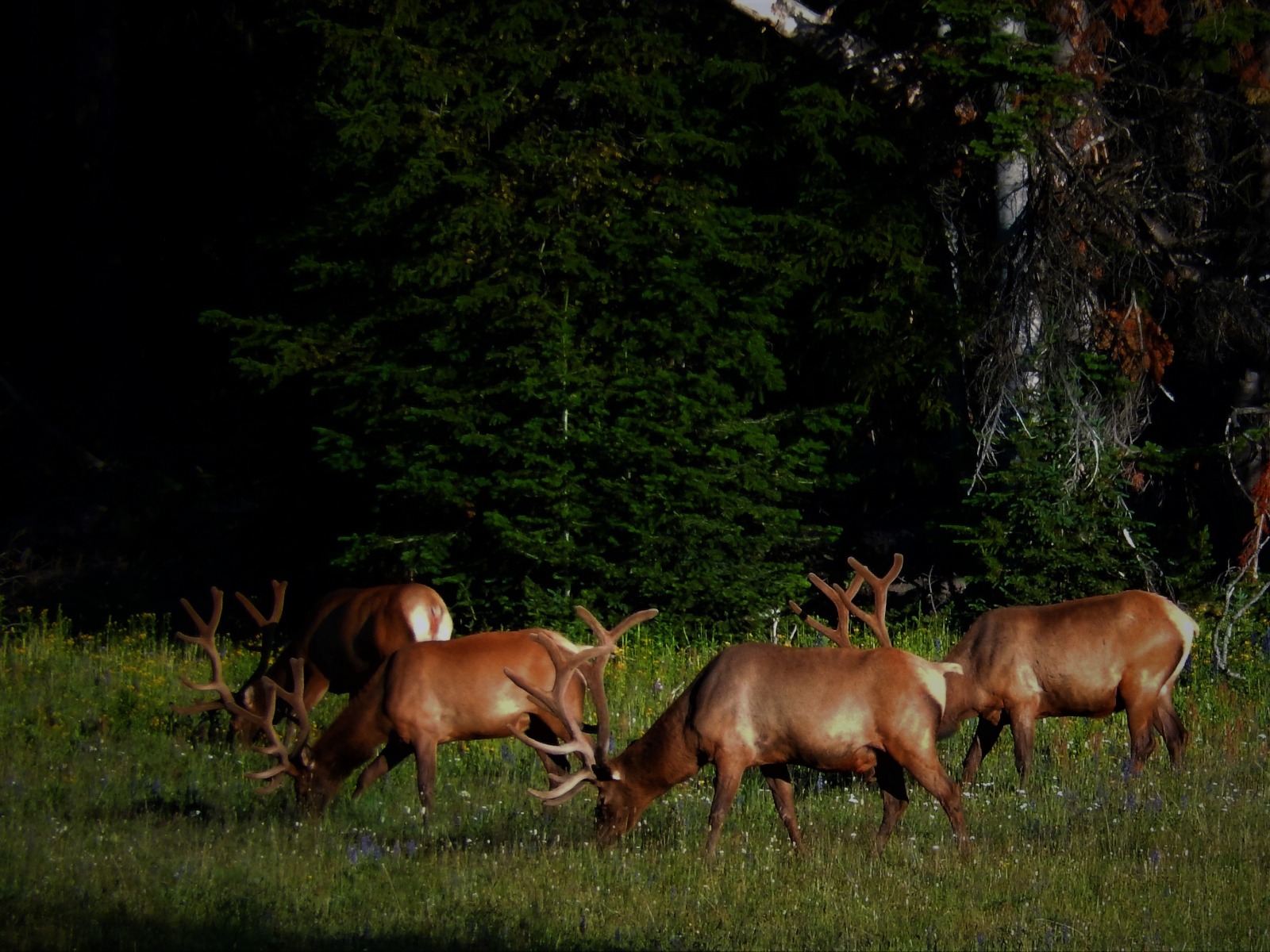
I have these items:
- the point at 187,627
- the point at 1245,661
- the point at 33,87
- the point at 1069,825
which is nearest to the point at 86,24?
the point at 33,87

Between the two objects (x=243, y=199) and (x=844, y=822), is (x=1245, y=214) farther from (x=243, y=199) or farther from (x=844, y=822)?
(x=243, y=199)

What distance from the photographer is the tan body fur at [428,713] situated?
9.54m

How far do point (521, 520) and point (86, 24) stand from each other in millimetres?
18825

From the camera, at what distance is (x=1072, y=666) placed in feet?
33.9

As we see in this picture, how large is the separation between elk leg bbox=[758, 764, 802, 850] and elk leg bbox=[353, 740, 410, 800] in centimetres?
229

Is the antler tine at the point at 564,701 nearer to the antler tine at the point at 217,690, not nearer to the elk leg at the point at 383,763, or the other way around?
the elk leg at the point at 383,763

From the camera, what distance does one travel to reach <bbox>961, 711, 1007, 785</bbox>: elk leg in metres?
10.5

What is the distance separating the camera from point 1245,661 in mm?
13648

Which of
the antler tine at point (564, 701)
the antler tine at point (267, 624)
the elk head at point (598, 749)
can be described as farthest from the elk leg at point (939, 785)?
the antler tine at point (267, 624)

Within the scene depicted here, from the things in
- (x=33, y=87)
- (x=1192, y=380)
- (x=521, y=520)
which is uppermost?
(x=33, y=87)

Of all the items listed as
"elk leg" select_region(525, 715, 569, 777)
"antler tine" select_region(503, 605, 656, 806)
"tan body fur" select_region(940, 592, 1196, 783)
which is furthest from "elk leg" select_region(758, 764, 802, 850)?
"tan body fur" select_region(940, 592, 1196, 783)

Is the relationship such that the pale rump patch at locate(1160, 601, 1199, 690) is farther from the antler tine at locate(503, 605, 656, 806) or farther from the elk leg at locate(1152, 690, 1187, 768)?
the antler tine at locate(503, 605, 656, 806)

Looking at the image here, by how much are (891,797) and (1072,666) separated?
2.29m

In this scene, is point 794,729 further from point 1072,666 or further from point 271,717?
point 271,717
